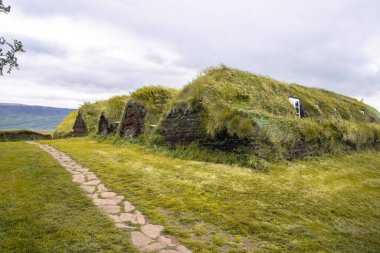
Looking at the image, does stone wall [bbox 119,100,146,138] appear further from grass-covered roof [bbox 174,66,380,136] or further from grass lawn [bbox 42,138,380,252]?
grass lawn [bbox 42,138,380,252]

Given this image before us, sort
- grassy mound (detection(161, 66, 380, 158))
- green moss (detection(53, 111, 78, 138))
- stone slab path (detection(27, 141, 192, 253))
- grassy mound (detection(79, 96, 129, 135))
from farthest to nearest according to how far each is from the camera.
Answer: green moss (detection(53, 111, 78, 138)) → grassy mound (detection(79, 96, 129, 135)) → grassy mound (detection(161, 66, 380, 158)) → stone slab path (detection(27, 141, 192, 253))

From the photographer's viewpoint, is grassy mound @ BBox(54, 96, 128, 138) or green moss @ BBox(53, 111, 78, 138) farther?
green moss @ BBox(53, 111, 78, 138)

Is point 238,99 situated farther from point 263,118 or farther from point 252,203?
point 252,203

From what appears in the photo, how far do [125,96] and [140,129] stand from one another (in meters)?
7.83

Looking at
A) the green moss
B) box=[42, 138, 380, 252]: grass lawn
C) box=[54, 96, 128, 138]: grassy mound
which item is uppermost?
box=[54, 96, 128, 138]: grassy mound

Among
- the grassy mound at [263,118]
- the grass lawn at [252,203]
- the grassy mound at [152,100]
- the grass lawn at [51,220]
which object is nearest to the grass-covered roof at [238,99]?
the grassy mound at [263,118]

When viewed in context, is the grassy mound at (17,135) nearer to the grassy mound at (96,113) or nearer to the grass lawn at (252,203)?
the grassy mound at (96,113)

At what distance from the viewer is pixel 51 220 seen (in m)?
5.57

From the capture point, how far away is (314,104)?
2200cm

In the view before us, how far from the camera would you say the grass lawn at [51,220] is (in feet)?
15.2

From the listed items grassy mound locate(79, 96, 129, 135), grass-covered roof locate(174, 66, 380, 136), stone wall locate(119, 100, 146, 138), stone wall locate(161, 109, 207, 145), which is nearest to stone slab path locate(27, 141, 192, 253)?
stone wall locate(161, 109, 207, 145)

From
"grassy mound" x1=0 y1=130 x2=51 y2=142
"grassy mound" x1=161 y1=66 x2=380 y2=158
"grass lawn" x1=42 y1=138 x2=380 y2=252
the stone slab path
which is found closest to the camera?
the stone slab path

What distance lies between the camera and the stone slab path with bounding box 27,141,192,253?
15.8 feet

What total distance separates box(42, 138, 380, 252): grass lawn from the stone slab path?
0.74 ft
